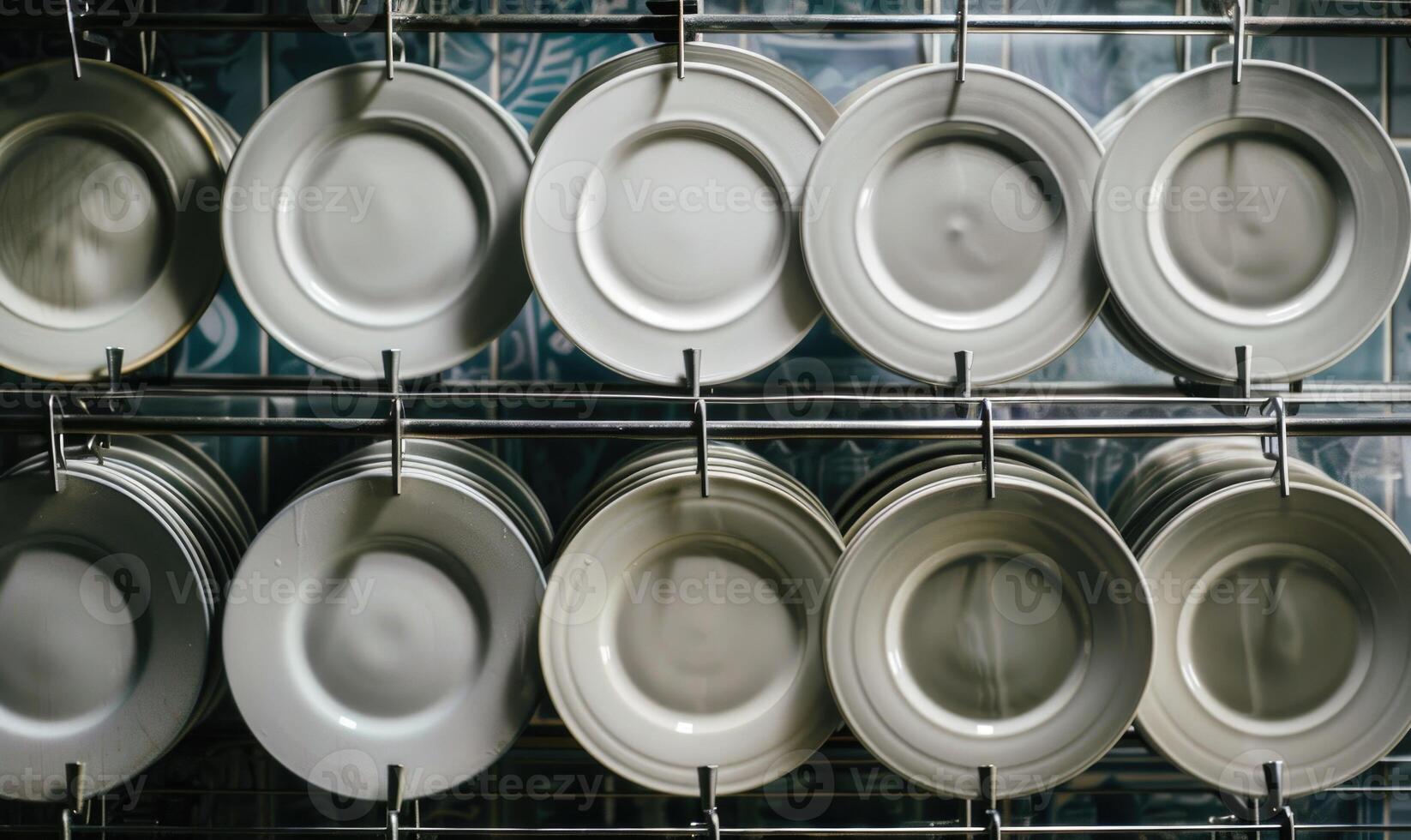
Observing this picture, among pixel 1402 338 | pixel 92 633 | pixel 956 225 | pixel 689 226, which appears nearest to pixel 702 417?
pixel 689 226

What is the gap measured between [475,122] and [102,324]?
17.2 inches

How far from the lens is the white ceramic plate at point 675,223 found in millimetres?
923

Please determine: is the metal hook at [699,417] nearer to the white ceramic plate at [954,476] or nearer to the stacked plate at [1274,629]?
the white ceramic plate at [954,476]

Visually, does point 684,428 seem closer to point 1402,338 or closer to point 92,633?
point 92,633

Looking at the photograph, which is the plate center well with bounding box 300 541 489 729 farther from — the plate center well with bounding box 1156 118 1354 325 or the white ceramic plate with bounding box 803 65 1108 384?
the plate center well with bounding box 1156 118 1354 325

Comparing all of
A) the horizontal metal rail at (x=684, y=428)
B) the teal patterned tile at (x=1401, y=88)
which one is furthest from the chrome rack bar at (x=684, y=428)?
the teal patterned tile at (x=1401, y=88)

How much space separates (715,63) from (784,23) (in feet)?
0.30

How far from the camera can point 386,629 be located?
940mm

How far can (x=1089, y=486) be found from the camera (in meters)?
1.12

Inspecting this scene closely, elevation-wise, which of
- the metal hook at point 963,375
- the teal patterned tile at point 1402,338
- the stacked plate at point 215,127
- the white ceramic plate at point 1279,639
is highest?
the stacked plate at point 215,127

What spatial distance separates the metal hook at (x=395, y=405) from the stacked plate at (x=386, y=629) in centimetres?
2

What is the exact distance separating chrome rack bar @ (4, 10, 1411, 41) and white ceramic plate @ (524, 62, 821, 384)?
0.06 metres

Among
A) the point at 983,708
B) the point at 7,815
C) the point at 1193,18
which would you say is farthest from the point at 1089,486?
the point at 7,815

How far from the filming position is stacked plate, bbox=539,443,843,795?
2.96 feet
